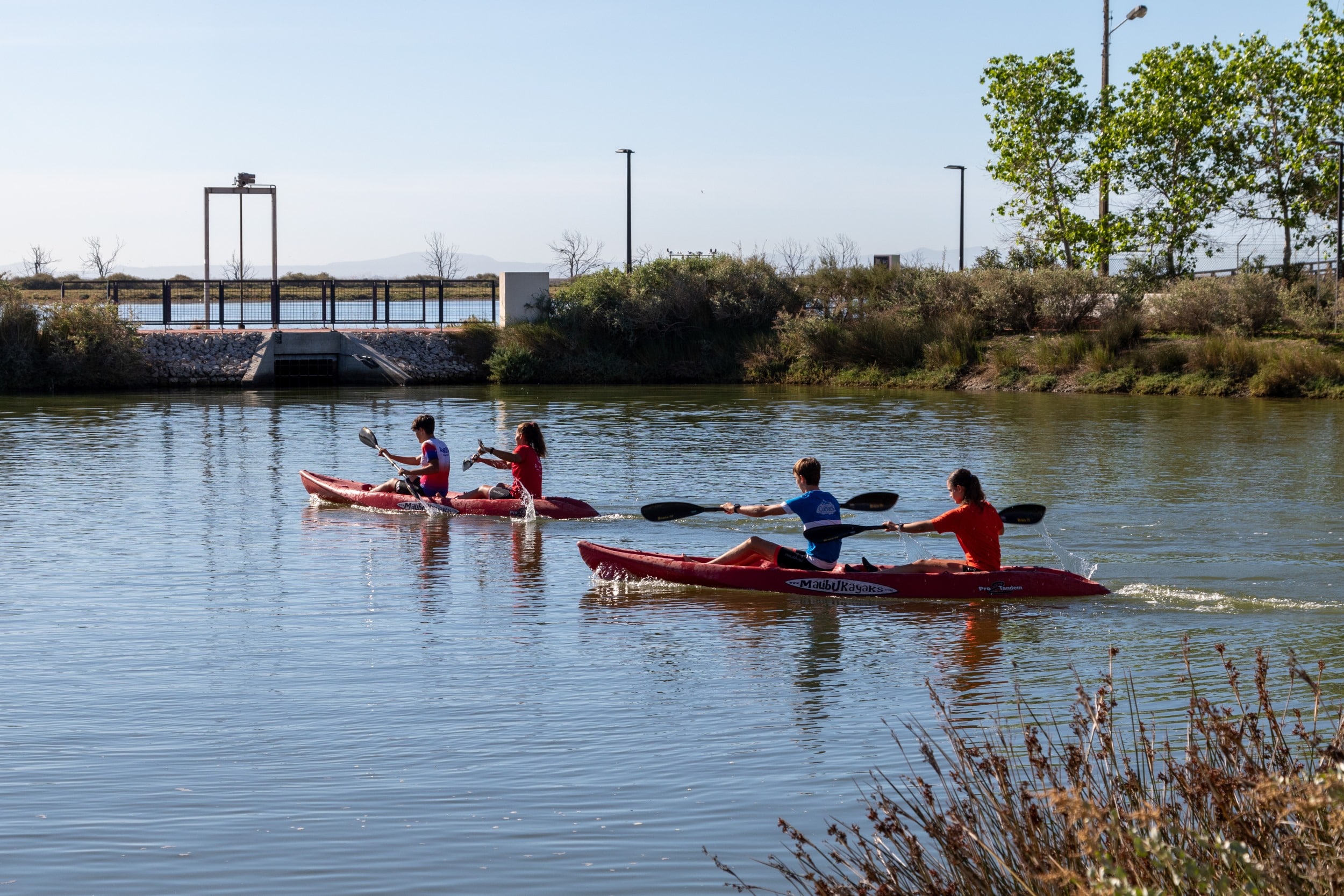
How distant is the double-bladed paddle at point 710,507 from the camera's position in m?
13.6

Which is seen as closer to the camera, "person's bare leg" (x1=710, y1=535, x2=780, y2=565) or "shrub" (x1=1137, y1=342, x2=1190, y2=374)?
"person's bare leg" (x1=710, y1=535, x2=780, y2=565)

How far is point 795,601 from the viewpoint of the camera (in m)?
12.7

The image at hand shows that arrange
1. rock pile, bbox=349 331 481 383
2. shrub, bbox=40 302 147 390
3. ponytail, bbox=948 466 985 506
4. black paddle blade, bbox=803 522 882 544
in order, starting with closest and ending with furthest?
ponytail, bbox=948 466 985 506 < black paddle blade, bbox=803 522 882 544 < shrub, bbox=40 302 147 390 < rock pile, bbox=349 331 481 383

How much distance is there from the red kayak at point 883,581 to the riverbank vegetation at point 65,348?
101 ft

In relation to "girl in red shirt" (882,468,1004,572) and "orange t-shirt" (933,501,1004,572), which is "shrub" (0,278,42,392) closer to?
"girl in red shirt" (882,468,1004,572)

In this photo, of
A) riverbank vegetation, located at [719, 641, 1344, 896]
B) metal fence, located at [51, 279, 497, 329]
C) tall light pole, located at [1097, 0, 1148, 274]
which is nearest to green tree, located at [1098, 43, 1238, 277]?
tall light pole, located at [1097, 0, 1148, 274]

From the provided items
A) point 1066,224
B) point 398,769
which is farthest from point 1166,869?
point 1066,224

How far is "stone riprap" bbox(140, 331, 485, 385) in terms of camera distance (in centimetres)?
4081

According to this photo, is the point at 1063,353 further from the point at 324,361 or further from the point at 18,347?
the point at 18,347

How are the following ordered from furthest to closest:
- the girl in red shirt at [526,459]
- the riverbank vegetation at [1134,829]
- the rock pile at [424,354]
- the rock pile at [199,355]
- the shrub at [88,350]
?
the rock pile at [424,354], the rock pile at [199,355], the shrub at [88,350], the girl in red shirt at [526,459], the riverbank vegetation at [1134,829]

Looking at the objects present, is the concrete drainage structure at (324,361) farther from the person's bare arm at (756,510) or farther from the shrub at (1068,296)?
the person's bare arm at (756,510)

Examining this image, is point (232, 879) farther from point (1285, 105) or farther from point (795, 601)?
point (1285, 105)

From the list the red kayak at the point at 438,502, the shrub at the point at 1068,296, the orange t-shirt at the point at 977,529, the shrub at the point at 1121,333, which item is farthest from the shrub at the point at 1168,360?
the orange t-shirt at the point at 977,529

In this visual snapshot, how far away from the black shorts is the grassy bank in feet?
80.7
